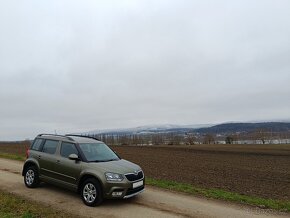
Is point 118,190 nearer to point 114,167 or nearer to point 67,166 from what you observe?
point 114,167

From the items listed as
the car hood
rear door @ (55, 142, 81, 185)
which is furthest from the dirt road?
the car hood

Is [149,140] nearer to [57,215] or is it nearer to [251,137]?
[251,137]

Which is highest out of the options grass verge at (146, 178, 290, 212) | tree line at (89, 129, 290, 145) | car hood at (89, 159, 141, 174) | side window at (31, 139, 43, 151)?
tree line at (89, 129, 290, 145)

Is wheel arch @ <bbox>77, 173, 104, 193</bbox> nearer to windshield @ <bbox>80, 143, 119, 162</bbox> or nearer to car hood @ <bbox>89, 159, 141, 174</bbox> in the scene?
car hood @ <bbox>89, 159, 141, 174</bbox>

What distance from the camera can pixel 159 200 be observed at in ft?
34.3

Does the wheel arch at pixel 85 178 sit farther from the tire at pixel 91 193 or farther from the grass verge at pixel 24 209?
the grass verge at pixel 24 209

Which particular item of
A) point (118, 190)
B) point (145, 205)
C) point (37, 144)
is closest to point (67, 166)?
point (118, 190)

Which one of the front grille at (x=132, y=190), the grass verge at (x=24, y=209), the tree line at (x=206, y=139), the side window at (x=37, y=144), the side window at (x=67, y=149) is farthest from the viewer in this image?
the tree line at (x=206, y=139)

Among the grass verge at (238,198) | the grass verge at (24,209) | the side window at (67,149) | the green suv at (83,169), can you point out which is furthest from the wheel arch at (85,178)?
the grass verge at (238,198)

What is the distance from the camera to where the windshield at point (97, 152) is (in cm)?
1040

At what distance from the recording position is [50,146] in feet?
37.6

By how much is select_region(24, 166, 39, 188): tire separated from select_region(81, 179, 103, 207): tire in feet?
8.02

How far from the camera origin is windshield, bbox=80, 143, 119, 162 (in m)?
10.4

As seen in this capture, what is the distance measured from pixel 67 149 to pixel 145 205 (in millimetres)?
3057
